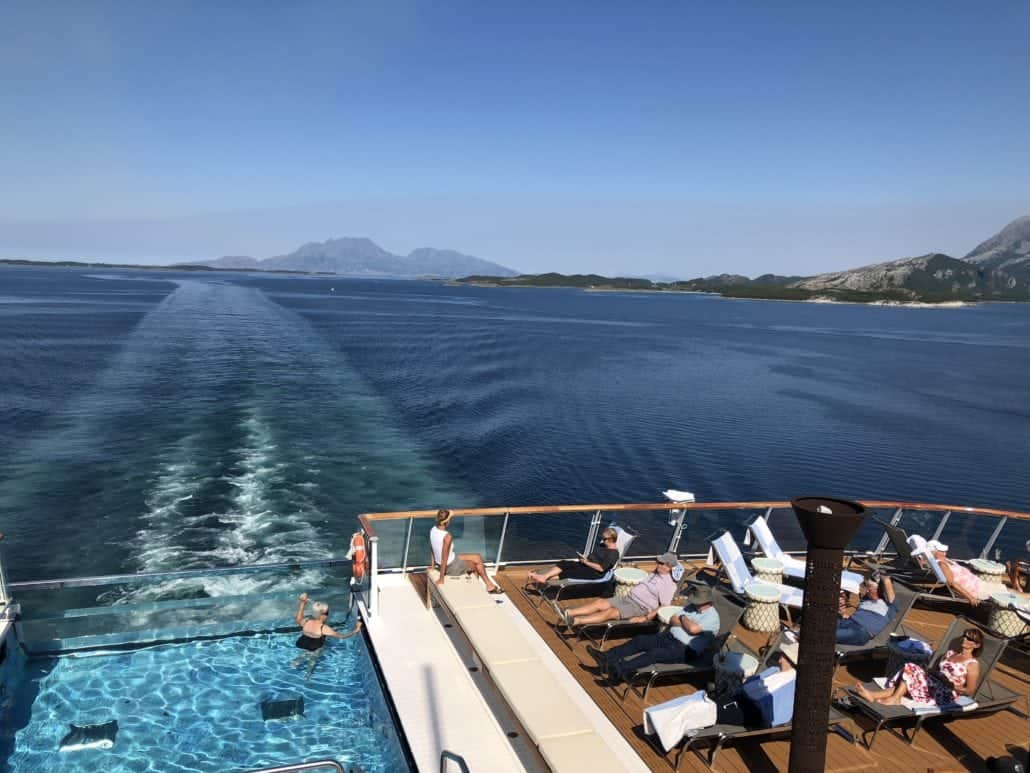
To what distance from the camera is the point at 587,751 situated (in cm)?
606

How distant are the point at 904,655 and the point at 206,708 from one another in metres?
7.53

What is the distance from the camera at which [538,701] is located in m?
6.77

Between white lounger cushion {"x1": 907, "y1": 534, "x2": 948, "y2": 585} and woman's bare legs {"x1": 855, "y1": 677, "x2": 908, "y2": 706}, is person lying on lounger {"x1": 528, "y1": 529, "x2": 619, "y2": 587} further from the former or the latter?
white lounger cushion {"x1": 907, "y1": 534, "x2": 948, "y2": 585}

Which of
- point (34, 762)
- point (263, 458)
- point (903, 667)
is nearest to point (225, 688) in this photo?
point (34, 762)

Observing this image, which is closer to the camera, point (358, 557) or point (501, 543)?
point (358, 557)

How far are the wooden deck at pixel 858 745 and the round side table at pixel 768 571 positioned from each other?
70.2 inches

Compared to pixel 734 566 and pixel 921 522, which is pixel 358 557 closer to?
pixel 734 566

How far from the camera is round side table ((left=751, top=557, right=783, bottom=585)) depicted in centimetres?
995

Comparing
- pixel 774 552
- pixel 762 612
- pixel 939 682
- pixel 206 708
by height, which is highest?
pixel 939 682

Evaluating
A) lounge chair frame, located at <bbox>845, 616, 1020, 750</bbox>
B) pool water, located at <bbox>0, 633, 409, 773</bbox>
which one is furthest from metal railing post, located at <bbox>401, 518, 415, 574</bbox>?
lounge chair frame, located at <bbox>845, 616, 1020, 750</bbox>

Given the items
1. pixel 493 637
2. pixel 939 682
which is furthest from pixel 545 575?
pixel 939 682

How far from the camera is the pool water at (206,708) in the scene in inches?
283

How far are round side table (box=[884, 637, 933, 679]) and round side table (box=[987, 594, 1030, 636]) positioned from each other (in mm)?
2145

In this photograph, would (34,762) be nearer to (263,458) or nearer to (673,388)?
(263,458)
